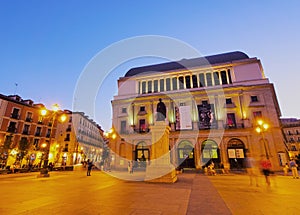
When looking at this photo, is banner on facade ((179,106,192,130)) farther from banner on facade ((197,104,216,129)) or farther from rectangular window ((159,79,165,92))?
rectangular window ((159,79,165,92))

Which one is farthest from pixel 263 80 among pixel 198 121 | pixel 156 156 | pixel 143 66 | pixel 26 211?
pixel 26 211

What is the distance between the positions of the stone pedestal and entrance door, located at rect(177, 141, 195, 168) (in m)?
17.0

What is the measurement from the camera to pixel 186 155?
27281 millimetres

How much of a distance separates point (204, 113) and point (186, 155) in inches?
294

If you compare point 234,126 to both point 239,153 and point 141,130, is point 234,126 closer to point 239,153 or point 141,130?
point 239,153

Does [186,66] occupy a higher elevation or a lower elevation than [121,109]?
higher

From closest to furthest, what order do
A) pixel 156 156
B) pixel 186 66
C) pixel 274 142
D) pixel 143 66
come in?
pixel 156 156 < pixel 274 142 < pixel 186 66 < pixel 143 66

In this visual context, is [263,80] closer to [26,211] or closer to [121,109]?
[121,109]

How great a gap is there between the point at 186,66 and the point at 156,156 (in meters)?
26.1

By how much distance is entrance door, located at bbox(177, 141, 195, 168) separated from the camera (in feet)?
88.2

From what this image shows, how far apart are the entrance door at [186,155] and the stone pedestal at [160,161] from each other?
55.7 ft

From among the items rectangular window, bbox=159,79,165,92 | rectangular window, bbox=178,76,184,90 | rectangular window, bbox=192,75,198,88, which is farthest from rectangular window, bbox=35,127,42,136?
rectangular window, bbox=192,75,198,88

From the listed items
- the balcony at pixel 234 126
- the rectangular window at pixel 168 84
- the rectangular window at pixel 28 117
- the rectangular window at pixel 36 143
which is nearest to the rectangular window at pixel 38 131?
the rectangular window at pixel 36 143

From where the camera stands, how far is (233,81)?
28.9 metres
